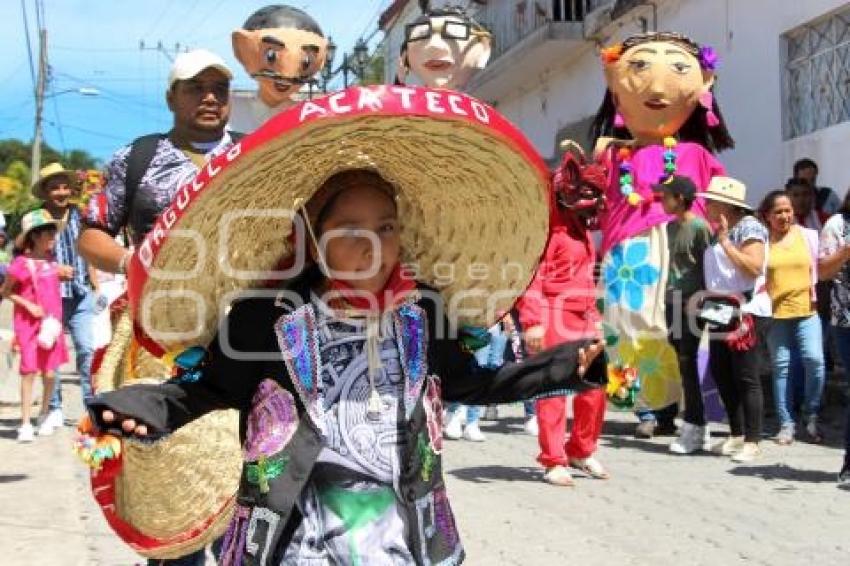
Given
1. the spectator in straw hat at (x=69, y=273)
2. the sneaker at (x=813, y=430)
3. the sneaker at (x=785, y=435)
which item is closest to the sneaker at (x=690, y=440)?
the sneaker at (x=785, y=435)

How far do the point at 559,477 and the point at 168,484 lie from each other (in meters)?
3.75

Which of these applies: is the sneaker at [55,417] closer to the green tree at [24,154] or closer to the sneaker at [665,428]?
the sneaker at [665,428]

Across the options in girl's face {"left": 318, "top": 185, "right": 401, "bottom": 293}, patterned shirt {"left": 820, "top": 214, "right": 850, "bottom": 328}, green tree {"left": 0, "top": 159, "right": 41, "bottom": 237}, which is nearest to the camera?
girl's face {"left": 318, "top": 185, "right": 401, "bottom": 293}

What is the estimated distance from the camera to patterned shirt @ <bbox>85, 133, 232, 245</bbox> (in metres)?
3.79

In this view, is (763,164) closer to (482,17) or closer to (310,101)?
(310,101)

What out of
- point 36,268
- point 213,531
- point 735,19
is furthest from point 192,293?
point 735,19

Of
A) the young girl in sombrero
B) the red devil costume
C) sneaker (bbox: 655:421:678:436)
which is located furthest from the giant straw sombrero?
sneaker (bbox: 655:421:678:436)

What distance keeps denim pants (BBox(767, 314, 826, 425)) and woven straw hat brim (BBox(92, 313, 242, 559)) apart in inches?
230

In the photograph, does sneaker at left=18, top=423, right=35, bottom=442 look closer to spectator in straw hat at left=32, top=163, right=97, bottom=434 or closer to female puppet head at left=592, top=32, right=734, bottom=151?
spectator in straw hat at left=32, top=163, right=97, bottom=434

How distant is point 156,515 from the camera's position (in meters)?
3.63

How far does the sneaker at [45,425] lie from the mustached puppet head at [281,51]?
5.37m

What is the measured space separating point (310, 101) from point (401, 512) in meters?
0.93

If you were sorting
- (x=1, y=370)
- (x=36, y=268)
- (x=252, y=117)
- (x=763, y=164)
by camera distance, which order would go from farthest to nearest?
(x=1, y=370), (x=763, y=164), (x=36, y=268), (x=252, y=117)

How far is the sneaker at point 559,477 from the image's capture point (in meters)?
7.00
